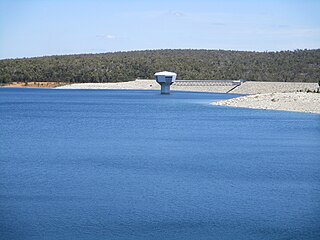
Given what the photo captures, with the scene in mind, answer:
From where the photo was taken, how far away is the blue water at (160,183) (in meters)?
13.7

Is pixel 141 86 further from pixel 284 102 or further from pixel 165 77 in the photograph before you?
pixel 284 102

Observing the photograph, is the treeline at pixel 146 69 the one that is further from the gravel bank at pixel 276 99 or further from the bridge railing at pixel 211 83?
the gravel bank at pixel 276 99

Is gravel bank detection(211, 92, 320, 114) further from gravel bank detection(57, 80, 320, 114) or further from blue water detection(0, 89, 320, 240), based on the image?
blue water detection(0, 89, 320, 240)

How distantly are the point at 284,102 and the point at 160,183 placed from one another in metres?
33.9

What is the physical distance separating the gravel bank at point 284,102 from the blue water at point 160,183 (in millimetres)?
14314

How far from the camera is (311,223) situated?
14.0 meters

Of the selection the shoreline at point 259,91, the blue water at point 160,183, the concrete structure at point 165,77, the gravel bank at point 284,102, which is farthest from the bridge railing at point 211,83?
the blue water at point 160,183

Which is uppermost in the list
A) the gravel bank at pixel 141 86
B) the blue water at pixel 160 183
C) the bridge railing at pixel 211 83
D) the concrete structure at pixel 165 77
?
the concrete structure at pixel 165 77

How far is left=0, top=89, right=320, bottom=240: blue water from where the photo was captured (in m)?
13.7

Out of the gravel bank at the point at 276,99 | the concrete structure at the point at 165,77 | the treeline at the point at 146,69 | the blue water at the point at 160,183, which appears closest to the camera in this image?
the blue water at the point at 160,183

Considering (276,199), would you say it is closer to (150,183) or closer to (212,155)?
(150,183)

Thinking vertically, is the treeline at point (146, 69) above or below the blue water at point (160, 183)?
above

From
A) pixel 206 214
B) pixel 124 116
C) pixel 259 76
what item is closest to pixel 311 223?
pixel 206 214

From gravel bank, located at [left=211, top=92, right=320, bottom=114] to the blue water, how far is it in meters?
14.3
